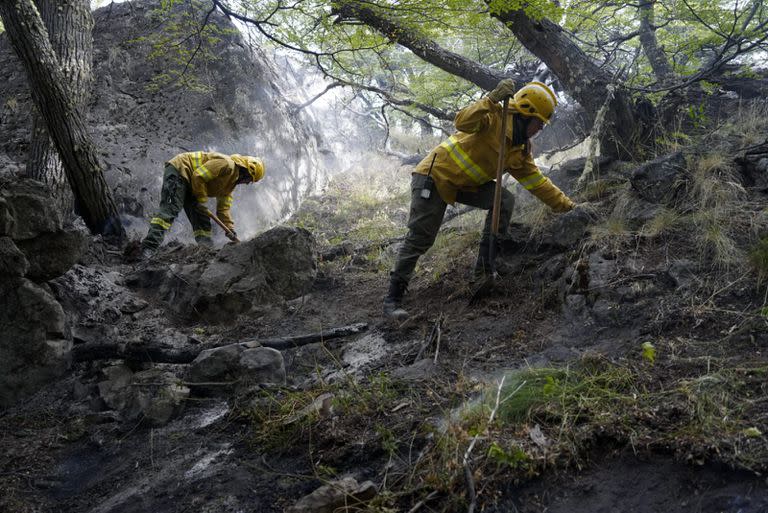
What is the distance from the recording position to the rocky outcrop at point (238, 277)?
482 centimetres

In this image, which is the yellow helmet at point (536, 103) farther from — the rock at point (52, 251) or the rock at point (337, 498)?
the rock at point (52, 251)

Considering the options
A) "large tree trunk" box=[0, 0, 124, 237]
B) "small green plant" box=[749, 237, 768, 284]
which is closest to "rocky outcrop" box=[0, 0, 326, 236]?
"large tree trunk" box=[0, 0, 124, 237]

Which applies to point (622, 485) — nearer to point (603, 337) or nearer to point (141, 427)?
point (603, 337)

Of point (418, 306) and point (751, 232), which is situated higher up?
point (751, 232)

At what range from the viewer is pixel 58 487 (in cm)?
268

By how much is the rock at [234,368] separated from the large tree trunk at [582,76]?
3989 millimetres

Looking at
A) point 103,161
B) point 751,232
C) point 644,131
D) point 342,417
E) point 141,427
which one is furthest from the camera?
point 103,161

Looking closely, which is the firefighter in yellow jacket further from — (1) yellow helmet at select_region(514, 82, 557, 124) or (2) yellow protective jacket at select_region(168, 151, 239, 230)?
(1) yellow helmet at select_region(514, 82, 557, 124)

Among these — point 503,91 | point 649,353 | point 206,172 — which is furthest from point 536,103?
point 206,172

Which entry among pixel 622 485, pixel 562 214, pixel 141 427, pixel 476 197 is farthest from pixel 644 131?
pixel 141 427

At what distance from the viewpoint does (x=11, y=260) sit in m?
3.44

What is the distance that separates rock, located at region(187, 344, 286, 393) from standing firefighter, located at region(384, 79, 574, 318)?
4.04ft

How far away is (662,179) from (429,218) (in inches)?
74.9

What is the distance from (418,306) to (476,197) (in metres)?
1.05
